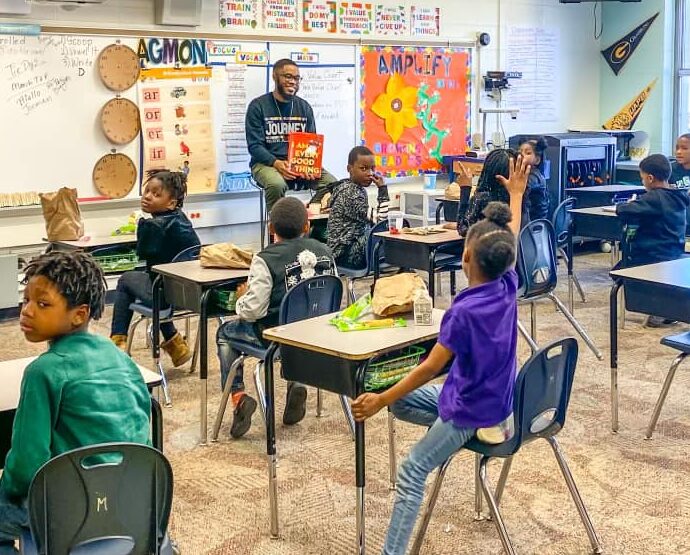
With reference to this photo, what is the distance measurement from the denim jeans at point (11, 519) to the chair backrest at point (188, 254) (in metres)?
2.57

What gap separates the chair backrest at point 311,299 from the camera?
3.81m

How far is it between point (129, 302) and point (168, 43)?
2.69m

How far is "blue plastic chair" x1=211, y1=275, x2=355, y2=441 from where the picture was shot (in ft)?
12.5

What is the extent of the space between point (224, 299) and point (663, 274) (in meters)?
1.91

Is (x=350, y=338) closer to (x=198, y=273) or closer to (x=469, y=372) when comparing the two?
(x=469, y=372)

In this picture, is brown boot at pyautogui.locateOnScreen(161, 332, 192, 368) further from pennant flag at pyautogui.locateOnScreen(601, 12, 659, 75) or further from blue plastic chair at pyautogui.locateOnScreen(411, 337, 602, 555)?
pennant flag at pyautogui.locateOnScreen(601, 12, 659, 75)

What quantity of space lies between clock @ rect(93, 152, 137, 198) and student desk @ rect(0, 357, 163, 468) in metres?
4.12

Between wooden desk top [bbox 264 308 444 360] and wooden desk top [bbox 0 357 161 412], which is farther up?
wooden desk top [bbox 264 308 444 360]

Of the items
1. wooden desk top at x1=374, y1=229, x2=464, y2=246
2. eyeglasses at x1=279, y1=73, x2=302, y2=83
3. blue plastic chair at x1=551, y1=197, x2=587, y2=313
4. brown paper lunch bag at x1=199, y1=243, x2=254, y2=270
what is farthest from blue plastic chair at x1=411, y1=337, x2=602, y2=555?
eyeglasses at x1=279, y1=73, x2=302, y2=83

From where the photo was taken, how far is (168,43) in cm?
704

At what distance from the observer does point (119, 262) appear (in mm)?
5391

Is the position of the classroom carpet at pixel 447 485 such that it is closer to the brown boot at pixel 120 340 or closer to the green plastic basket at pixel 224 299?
the brown boot at pixel 120 340

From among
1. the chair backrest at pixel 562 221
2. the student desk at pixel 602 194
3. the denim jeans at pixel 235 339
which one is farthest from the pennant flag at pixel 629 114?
the denim jeans at pixel 235 339

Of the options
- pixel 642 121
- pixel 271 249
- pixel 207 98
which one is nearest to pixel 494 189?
pixel 271 249
